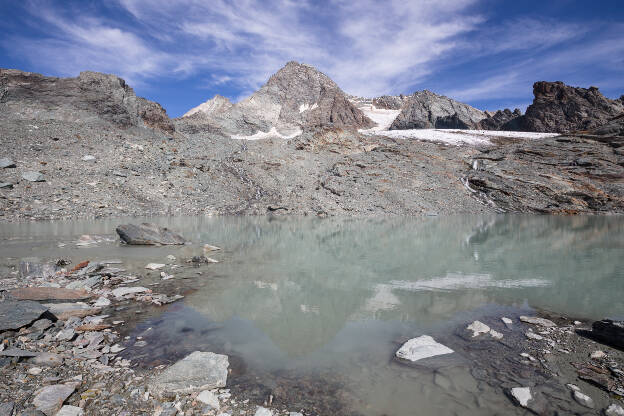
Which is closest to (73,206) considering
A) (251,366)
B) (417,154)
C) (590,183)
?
(251,366)

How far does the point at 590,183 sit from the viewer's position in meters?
41.6

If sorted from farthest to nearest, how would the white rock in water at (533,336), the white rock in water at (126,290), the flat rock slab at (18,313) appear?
1. the white rock in water at (126,290)
2. the white rock in water at (533,336)
3. the flat rock slab at (18,313)

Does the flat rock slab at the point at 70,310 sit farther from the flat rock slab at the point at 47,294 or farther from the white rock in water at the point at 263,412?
the white rock in water at the point at 263,412

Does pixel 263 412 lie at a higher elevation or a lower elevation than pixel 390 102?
lower

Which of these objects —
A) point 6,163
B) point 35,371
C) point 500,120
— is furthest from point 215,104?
point 35,371

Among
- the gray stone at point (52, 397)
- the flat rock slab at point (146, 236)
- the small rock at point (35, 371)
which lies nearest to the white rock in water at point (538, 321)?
the gray stone at point (52, 397)

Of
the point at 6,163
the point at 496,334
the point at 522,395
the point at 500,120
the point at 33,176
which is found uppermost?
the point at 500,120

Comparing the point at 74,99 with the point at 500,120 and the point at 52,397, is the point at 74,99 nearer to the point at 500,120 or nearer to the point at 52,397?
the point at 52,397

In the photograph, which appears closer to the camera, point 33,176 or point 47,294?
point 47,294

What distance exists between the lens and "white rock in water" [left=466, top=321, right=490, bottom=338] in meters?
5.64

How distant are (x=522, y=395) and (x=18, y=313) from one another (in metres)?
7.57

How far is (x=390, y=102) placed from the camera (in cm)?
16075

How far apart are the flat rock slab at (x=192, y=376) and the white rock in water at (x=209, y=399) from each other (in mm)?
113

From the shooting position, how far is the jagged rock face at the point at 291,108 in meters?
114
